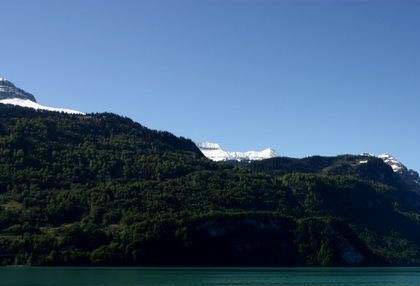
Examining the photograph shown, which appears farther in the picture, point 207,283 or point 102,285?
point 207,283

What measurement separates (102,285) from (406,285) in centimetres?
7807

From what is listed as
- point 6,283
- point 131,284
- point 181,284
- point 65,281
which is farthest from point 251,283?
point 6,283

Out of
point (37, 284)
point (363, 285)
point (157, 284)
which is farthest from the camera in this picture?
point (363, 285)

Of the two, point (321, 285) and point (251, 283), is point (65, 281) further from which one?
point (321, 285)

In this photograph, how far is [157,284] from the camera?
135 m

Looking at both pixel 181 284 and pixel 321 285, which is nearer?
pixel 181 284

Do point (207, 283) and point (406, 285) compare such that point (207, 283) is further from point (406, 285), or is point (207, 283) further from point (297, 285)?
point (406, 285)

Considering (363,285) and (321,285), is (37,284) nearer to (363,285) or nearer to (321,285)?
(321,285)

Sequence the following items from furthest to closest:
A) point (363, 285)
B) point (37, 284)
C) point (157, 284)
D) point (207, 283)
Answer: point (363, 285) < point (207, 283) < point (157, 284) < point (37, 284)

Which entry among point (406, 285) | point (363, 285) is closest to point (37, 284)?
point (363, 285)

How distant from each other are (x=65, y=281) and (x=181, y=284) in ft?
80.5

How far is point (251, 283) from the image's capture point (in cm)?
15138

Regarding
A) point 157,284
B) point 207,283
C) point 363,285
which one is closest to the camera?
point 157,284

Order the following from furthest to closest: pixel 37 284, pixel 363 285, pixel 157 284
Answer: pixel 363 285 → pixel 157 284 → pixel 37 284
